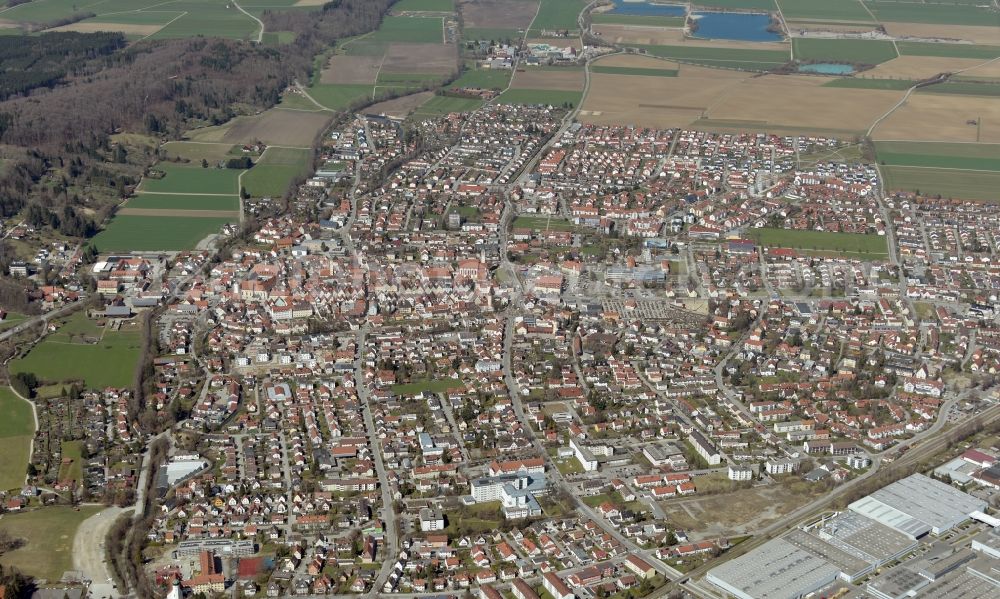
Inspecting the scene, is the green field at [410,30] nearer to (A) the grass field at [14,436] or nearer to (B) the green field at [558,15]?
(B) the green field at [558,15]

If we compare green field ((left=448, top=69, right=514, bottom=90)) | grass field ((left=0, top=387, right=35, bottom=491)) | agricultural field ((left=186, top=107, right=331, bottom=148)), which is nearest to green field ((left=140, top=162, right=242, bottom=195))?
agricultural field ((left=186, top=107, right=331, bottom=148))

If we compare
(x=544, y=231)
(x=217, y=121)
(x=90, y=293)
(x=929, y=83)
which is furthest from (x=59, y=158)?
(x=929, y=83)

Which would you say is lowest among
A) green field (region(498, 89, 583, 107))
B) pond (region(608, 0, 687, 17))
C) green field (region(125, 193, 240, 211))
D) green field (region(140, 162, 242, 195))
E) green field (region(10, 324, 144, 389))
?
green field (region(10, 324, 144, 389))

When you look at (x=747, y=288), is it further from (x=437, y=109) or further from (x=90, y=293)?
(x=437, y=109)

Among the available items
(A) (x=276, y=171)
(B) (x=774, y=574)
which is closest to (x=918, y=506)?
(B) (x=774, y=574)

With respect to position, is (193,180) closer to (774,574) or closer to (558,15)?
(774,574)

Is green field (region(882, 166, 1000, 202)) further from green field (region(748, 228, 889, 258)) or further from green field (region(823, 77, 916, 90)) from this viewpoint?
green field (region(823, 77, 916, 90))
